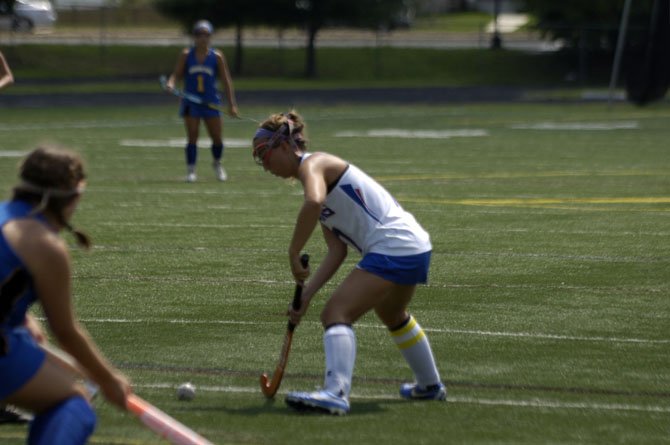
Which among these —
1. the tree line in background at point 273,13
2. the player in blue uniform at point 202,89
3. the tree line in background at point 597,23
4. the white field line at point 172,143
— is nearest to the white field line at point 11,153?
the white field line at point 172,143

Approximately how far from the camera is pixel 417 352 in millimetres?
7457

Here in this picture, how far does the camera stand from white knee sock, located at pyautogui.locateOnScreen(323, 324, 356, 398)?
23.1ft

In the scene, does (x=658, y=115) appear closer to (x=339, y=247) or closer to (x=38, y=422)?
(x=339, y=247)

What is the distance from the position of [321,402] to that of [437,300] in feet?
11.7

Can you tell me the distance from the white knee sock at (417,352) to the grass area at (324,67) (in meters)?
40.4

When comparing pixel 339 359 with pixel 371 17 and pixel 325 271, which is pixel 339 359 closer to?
pixel 325 271

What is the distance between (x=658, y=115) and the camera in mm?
37781

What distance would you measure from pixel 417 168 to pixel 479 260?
9451 mm

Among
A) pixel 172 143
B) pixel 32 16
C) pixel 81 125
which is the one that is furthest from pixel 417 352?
pixel 32 16

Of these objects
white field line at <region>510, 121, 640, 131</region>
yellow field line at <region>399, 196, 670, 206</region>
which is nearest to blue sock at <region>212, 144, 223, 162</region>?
yellow field line at <region>399, 196, 670, 206</region>

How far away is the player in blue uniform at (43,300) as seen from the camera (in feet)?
16.4

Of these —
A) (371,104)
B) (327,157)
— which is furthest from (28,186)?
(371,104)

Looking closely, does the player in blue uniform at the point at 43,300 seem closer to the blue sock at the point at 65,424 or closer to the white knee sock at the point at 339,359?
the blue sock at the point at 65,424

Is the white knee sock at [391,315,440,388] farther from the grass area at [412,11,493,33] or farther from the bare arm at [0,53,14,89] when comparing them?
the grass area at [412,11,493,33]
